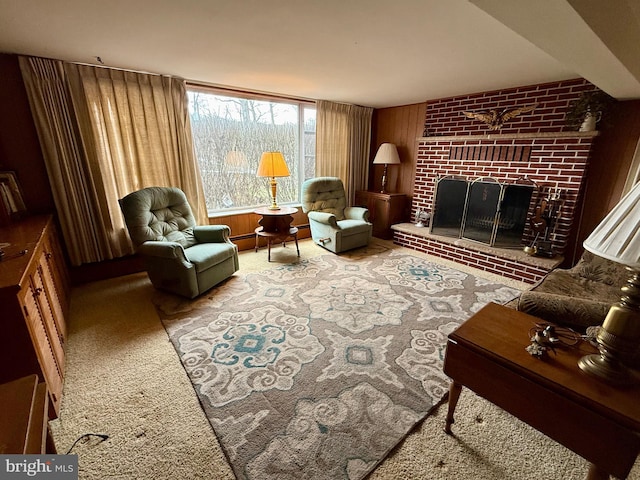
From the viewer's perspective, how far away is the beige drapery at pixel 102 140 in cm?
262

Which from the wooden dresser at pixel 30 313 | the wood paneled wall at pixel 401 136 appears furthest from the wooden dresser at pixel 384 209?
the wooden dresser at pixel 30 313

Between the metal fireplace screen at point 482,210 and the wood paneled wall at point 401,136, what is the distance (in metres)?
0.79

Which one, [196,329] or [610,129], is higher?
[610,129]

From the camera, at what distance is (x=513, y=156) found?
3.35m

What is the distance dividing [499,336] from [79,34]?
3.22 metres

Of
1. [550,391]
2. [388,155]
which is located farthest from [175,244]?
[388,155]

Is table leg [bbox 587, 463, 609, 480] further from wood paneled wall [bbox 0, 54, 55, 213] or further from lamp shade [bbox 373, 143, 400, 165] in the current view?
wood paneled wall [bbox 0, 54, 55, 213]

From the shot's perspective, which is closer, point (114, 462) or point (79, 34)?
point (114, 462)

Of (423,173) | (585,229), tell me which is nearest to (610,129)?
(585,229)

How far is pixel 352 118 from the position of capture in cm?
466

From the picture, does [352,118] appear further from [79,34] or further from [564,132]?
[79,34]

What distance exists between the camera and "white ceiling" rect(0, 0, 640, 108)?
143 centimetres

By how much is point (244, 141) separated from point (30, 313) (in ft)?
10.00

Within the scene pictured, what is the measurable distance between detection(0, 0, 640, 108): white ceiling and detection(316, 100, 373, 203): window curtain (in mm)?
1341
